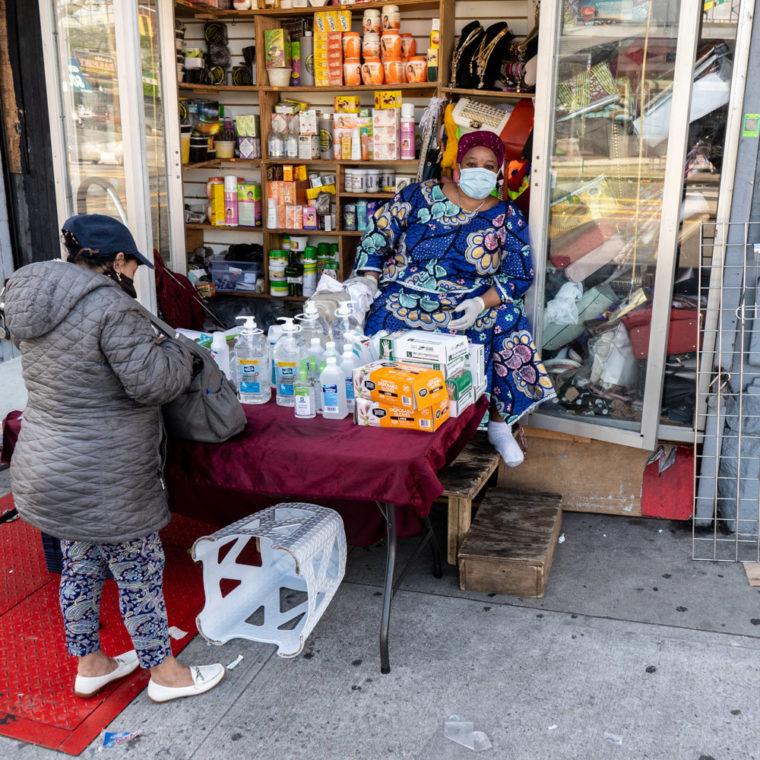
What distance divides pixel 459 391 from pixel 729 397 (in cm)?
150

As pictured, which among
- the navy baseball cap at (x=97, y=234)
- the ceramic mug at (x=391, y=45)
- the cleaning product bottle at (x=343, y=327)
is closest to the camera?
the navy baseball cap at (x=97, y=234)

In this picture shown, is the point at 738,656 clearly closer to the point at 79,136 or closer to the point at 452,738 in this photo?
the point at 452,738

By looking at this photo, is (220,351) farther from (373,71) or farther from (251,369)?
(373,71)

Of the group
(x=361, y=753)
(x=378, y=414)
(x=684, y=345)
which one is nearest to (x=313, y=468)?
(x=378, y=414)

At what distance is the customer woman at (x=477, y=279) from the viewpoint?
3.90m

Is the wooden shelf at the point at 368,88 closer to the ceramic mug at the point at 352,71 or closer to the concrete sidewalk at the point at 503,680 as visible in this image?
the ceramic mug at the point at 352,71

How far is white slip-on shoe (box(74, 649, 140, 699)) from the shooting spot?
105 inches

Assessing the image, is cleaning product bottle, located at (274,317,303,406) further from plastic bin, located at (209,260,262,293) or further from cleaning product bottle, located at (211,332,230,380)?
plastic bin, located at (209,260,262,293)

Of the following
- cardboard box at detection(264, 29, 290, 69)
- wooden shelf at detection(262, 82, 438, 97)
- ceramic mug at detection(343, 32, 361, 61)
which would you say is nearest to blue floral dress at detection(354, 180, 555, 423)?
wooden shelf at detection(262, 82, 438, 97)

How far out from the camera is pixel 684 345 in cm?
377

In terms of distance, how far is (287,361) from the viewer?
3002mm

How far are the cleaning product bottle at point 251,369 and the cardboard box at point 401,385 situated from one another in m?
0.40

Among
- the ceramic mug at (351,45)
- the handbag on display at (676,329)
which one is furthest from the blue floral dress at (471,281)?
the ceramic mug at (351,45)

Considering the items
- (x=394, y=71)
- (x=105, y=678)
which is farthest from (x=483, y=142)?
(x=105, y=678)
